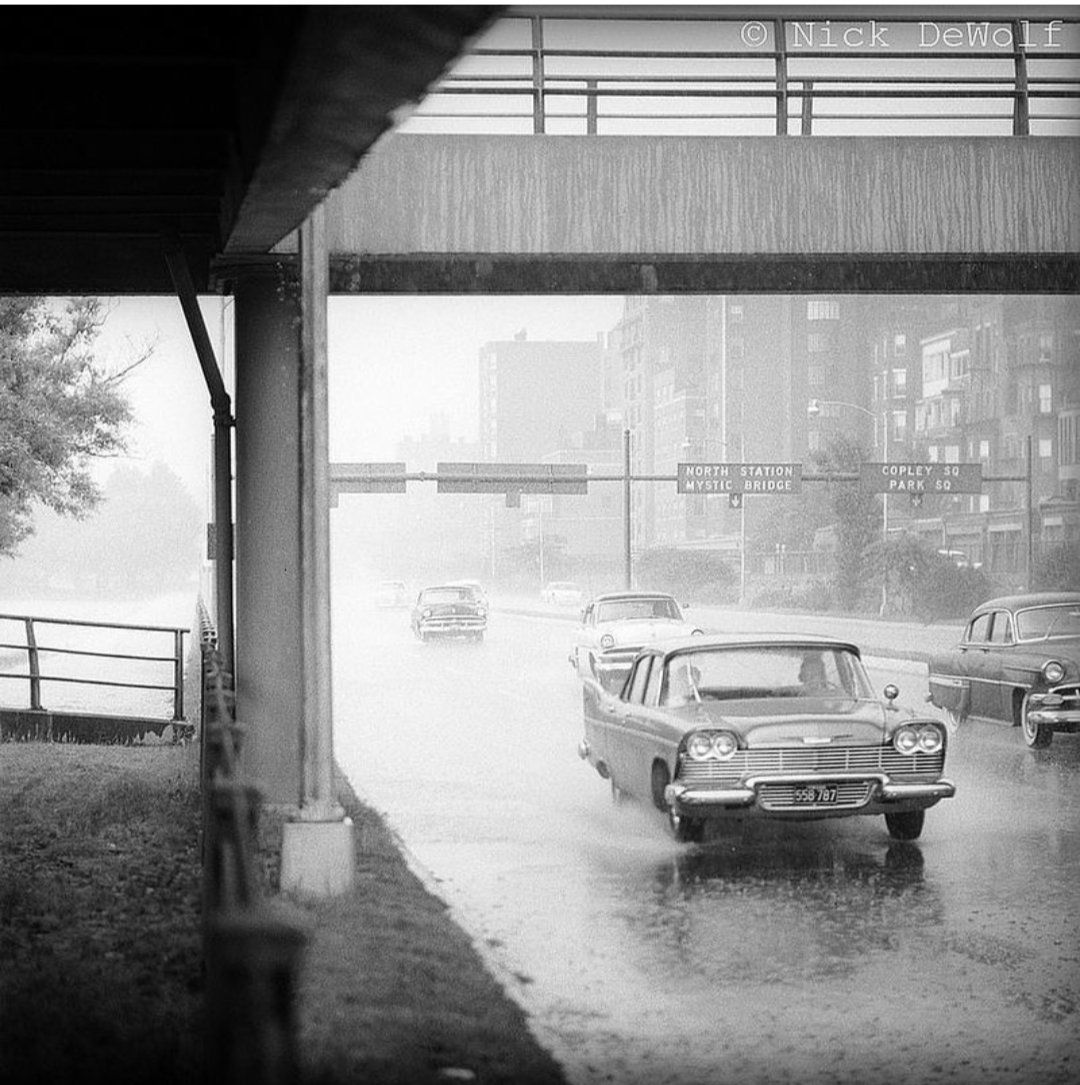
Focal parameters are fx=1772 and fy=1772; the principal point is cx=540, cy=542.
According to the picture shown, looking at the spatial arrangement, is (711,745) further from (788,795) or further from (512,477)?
(512,477)

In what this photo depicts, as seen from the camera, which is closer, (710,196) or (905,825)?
(710,196)

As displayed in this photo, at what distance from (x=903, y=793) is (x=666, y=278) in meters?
3.94

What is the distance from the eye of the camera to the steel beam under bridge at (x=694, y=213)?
38.6ft

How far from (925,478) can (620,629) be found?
2089 centimetres

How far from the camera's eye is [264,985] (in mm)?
3354

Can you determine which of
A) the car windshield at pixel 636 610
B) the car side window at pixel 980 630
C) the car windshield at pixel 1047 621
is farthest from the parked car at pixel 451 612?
the car windshield at pixel 1047 621

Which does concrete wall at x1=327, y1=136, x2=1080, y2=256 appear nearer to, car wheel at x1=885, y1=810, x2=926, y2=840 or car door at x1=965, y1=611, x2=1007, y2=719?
car wheel at x1=885, y1=810, x2=926, y2=840

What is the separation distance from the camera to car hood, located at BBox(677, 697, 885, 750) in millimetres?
11469

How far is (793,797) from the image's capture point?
11422 millimetres

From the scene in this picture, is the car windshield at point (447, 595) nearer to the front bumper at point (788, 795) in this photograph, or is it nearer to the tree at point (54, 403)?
the tree at point (54, 403)

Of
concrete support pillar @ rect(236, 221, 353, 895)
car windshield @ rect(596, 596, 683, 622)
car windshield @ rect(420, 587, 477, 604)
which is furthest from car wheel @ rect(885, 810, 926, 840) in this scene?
car windshield @ rect(420, 587, 477, 604)

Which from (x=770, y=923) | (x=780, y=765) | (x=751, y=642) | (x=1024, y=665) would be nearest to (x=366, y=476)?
(x=1024, y=665)

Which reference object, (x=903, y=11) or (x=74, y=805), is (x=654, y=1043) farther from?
(x=903, y=11)

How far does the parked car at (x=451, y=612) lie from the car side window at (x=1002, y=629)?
1132 inches
